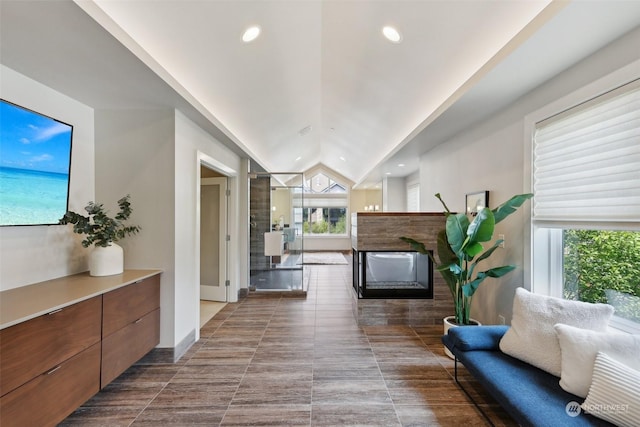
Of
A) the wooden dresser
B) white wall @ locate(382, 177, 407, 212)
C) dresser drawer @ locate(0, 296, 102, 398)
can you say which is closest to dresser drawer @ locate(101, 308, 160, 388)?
the wooden dresser

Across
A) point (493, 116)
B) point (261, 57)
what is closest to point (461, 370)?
point (493, 116)

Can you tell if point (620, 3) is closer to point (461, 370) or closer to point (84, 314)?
point (461, 370)

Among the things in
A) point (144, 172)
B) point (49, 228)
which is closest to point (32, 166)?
point (49, 228)

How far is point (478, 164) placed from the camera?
3543 millimetres

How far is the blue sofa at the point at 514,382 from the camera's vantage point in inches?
57.3

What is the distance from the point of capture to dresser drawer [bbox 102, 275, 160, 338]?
6.98ft

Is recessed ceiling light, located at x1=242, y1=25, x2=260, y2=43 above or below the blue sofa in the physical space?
above

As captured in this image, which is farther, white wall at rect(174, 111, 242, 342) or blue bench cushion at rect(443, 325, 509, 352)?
white wall at rect(174, 111, 242, 342)

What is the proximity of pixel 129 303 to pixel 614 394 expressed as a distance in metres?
3.24

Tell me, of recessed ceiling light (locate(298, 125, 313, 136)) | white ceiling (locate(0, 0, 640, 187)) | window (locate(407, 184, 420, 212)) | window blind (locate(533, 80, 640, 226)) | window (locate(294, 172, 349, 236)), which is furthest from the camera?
window (locate(294, 172, 349, 236))

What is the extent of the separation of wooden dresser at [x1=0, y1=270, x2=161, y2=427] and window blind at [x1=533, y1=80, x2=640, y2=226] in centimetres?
363

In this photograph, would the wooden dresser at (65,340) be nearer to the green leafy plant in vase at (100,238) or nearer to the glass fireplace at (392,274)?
the green leafy plant in vase at (100,238)

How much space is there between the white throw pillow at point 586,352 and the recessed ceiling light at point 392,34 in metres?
2.67

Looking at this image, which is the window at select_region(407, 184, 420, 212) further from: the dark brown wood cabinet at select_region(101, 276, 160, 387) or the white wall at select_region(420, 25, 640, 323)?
the dark brown wood cabinet at select_region(101, 276, 160, 387)
